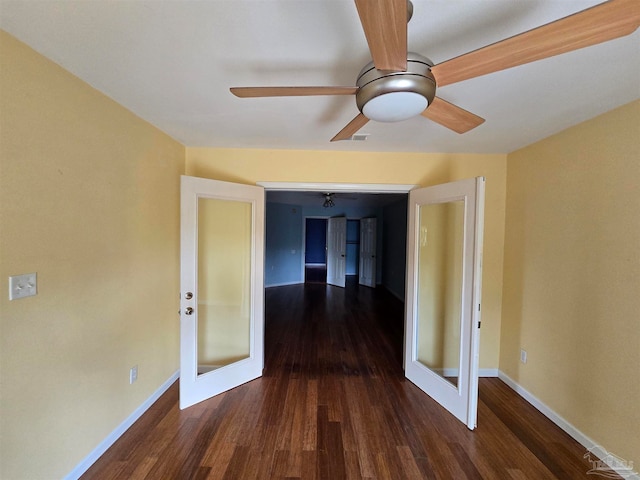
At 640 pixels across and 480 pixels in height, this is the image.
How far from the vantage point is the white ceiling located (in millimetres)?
1012

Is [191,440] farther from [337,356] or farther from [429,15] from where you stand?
[429,15]

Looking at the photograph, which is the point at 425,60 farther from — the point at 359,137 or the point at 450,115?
the point at 359,137

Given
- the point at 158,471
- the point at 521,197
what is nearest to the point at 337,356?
the point at 158,471

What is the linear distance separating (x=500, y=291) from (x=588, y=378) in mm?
989

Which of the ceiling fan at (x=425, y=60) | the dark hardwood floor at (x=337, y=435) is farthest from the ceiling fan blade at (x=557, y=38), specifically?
the dark hardwood floor at (x=337, y=435)

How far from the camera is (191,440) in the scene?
1.83 m

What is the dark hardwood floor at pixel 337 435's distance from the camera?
1621 millimetres

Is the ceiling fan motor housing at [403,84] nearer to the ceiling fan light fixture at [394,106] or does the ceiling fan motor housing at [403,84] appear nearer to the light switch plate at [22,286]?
the ceiling fan light fixture at [394,106]

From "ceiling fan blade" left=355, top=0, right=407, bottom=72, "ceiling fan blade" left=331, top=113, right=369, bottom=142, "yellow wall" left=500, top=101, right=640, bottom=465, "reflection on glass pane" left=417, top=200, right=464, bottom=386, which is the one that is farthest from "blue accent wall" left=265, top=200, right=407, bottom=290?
"ceiling fan blade" left=355, top=0, right=407, bottom=72

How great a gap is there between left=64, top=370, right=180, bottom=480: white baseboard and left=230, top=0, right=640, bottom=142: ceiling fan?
7.75 ft

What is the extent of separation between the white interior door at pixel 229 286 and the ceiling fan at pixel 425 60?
1559 mm

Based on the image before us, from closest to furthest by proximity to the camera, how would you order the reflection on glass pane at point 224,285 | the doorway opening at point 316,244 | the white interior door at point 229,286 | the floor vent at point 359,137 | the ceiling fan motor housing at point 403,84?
the ceiling fan motor housing at point 403,84
the floor vent at point 359,137
the white interior door at point 229,286
the reflection on glass pane at point 224,285
the doorway opening at point 316,244

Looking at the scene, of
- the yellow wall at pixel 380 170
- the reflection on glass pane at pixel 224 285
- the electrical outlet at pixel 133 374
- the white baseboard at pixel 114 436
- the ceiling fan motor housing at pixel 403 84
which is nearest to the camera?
the ceiling fan motor housing at pixel 403 84

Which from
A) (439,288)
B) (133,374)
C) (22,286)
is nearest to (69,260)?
(22,286)
